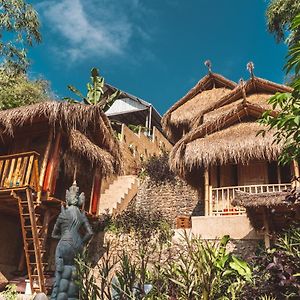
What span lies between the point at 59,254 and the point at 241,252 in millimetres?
5466

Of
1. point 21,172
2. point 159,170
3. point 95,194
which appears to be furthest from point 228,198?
point 159,170

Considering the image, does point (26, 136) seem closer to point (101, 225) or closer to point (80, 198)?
point (101, 225)

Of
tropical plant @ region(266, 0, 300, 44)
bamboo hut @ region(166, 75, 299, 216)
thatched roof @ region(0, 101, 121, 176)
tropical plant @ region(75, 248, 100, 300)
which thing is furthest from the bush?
tropical plant @ region(75, 248, 100, 300)

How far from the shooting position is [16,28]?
472 inches

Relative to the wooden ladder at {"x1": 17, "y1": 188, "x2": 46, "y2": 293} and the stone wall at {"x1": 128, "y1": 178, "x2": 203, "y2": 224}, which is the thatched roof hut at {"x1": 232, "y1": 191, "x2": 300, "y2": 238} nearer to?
the wooden ladder at {"x1": 17, "y1": 188, "x2": 46, "y2": 293}

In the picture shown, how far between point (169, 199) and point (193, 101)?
5.06m

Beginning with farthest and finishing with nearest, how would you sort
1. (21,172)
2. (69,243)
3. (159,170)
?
(159,170) < (21,172) < (69,243)

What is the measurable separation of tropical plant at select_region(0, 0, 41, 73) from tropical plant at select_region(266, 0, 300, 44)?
8713 millimetres

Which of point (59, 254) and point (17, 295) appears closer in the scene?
point (59, 254)

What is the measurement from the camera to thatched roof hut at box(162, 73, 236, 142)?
56.1 ft

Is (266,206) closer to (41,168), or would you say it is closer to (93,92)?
(41,168)

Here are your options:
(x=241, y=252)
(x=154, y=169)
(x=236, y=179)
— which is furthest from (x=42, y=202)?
(x=154, y=169)

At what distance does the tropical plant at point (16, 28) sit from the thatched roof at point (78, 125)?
10.8 ft

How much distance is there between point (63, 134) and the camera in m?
10.5
